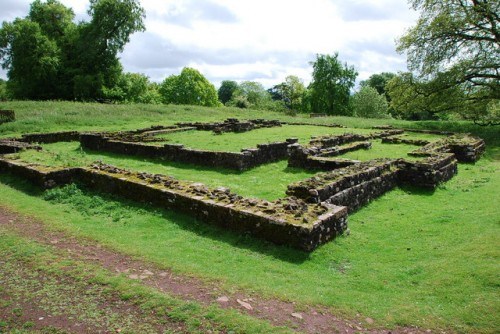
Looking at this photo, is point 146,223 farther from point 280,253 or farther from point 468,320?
point 468,320

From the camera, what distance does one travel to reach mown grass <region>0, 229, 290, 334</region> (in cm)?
512

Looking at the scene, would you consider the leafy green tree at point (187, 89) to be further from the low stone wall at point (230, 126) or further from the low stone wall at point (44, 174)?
the low stone wall at point (44, 174)

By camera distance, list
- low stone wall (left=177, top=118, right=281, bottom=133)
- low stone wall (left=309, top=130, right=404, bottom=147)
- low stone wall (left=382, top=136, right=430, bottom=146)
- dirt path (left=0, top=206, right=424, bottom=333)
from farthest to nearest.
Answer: low stone wall (left=177, top=118, right=281, bottom=133)
low stone wall (left=382, top=136, right=430, bottom=146)
low stone wall (left=309, top=130, right=404, bottom=147)
dirt path (left=0, top=206, right=424, bottom=333)

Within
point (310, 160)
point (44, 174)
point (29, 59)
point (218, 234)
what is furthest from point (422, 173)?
point (29, 59)

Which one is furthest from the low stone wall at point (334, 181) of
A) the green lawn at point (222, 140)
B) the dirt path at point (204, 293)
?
the green lawn at point (222, 140)

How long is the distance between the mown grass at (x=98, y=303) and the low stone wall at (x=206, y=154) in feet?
26.9

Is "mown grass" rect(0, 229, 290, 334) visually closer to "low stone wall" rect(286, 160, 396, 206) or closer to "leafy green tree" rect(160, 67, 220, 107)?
"low stone wall" rect(286, 160, 396, 206)

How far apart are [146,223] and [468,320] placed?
6.96 meters

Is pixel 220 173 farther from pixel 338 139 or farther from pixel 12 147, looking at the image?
pixel 12 147

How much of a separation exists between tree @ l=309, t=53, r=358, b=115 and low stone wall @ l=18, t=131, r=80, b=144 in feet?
171

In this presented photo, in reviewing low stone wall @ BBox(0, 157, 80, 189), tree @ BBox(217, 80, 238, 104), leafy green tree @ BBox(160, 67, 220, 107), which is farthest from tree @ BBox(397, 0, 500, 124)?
tree @ BBox(217, 80, 238, 104)

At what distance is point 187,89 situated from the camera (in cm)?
7981

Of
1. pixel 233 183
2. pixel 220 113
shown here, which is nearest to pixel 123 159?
pixel 233 183

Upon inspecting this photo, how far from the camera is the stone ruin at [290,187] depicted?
309 inches
